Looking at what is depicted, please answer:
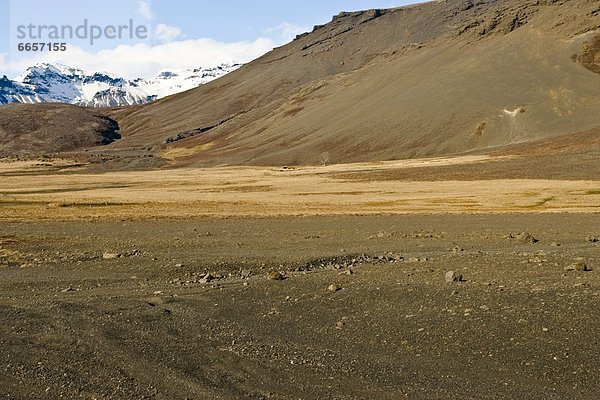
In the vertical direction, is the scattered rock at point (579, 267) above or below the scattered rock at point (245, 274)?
above

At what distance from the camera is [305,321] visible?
17391mm

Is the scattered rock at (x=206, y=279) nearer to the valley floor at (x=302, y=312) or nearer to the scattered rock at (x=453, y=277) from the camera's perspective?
the valley floor at (x=302, y=312)

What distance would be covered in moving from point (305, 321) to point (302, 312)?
0.93 m

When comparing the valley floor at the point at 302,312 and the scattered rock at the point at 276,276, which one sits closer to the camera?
the valley floor at the point at 302,312

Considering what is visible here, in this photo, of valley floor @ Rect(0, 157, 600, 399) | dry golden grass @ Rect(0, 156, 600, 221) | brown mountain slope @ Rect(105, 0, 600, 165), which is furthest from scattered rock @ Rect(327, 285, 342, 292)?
brown mountain slope @ Rect(105, 0, 600, 165)

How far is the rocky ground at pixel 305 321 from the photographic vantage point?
13.0 m

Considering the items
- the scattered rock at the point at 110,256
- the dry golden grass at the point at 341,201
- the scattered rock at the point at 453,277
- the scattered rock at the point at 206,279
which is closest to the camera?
the scattered rock at the point at 453,277

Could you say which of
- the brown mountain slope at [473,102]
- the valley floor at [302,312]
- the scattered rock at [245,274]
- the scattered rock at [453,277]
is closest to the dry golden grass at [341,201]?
the valley floor at [302,312]

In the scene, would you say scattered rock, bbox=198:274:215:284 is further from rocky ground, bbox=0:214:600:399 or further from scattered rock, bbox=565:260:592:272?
scattered rock, bbox=565:260:592:272

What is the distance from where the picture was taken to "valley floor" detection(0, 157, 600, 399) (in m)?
13.1

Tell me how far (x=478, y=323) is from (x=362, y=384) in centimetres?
468

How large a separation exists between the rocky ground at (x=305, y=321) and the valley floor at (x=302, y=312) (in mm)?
63

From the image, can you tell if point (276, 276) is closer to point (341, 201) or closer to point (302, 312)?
point (302, 312)

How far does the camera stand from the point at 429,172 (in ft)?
341
